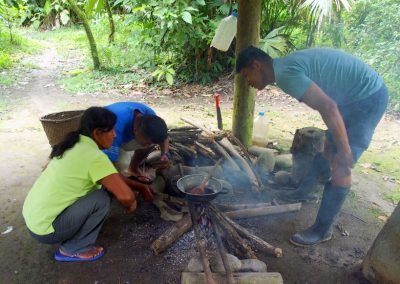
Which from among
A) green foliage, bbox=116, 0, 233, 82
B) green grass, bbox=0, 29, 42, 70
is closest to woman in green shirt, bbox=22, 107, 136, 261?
green foliage, bbox=116, 0, 233, 82

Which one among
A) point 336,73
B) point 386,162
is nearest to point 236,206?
point 336,73

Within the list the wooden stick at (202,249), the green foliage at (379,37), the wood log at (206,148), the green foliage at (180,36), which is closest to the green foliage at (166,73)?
the green foliage at (180,36)

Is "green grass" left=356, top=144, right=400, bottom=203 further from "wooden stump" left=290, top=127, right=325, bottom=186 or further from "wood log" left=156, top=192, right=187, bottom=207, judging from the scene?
"wood log" left=156, top=192, right=187, bottom=207

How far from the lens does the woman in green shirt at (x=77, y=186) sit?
7.56 feet

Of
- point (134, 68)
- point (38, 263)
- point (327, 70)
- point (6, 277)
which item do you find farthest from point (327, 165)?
point (134, 68)

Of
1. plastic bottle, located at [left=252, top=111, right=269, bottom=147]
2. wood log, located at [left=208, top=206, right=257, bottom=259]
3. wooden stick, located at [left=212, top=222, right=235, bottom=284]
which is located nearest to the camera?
wooden stick, located at [left=212, top=222, right=235, bottom=284]

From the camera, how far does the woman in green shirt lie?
2305mm

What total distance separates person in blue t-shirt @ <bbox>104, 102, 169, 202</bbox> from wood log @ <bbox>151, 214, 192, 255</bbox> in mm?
482

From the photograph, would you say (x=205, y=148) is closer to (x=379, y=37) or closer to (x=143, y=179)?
(x=143, y=179)

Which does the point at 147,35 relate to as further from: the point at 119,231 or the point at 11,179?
the point at 119,231

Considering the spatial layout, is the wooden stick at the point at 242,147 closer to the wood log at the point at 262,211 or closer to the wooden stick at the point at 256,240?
the wood log at the point at 262,211

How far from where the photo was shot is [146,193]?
317cm

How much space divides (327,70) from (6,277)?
3.00 m

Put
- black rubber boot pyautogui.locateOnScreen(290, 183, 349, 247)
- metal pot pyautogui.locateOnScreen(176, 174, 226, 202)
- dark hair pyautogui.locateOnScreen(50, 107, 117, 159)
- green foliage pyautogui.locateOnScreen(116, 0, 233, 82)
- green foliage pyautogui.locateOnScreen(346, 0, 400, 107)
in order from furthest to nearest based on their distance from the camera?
green foliage pyautogui.locateOnScreen(116, 0, 233, 82)
green foliage pyautogui.locateOnScreen(346, 0, 400, 107)
metal pot pyautogui.locateOnScreen(176, 174, 226, 202)
black rubber boot pyautogui.locateOnScreen(290, 183, 349, 247)
dark hair pyautogui.locateOnScreen(50, 107, 117, 159)
